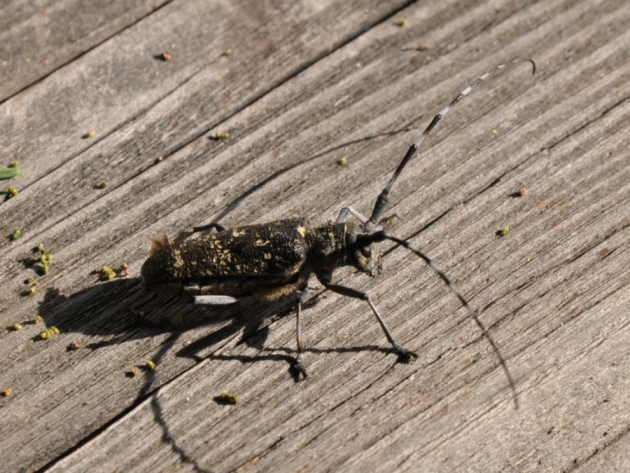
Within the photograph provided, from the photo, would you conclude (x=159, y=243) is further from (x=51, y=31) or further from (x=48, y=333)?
(x=51, y=31)

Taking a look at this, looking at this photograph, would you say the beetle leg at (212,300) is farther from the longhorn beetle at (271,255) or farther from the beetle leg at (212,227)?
the beetle leg at (212,227)

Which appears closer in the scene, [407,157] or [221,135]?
[407,157]

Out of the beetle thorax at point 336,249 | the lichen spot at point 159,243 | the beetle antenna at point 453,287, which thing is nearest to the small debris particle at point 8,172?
the lichen spot at point 159,243

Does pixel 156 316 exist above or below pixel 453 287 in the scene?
above

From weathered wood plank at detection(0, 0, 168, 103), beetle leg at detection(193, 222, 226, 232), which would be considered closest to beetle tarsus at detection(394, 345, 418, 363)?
beetle leg at detection(193, 222, 226, 232)

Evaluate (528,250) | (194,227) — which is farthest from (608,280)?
(194,227)

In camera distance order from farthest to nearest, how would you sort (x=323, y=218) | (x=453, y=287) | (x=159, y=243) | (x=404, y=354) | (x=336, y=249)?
(x=323, y=218) → (x=336, y=249) → (x=159, y=243) → (x=453, y=287) → (x=404, y=354)

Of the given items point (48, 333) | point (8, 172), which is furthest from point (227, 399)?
point (8, 172)
